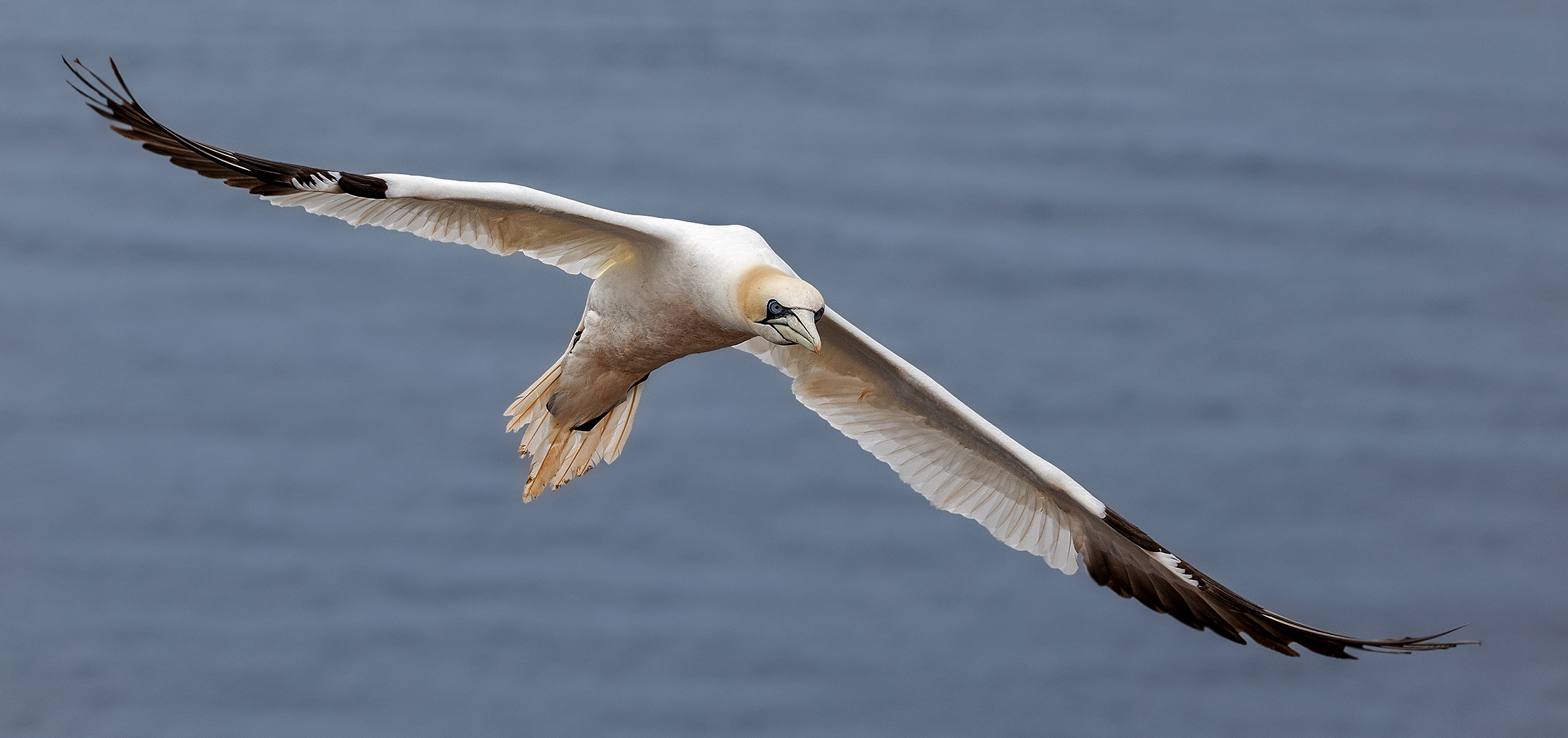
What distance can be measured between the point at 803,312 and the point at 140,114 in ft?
7.84

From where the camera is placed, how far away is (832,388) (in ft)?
24.7

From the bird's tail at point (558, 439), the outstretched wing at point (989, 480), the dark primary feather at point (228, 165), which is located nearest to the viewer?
the dark primary feather at point (228, 165)

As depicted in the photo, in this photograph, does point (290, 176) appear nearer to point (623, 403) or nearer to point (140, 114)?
point (140, 114)

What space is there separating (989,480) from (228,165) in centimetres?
345

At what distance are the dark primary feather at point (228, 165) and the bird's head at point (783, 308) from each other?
145 cm

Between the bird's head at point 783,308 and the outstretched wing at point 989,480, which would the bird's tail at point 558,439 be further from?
the bird's head at point 783,308

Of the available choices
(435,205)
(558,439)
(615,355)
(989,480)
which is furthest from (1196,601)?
(435,205)

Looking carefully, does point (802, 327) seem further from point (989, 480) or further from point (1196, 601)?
point (1196, 601)

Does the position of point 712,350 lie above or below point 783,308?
above

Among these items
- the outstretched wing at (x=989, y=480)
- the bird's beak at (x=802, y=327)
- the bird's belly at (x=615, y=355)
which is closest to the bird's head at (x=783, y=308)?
the bird's beak at (x=802, y=327)

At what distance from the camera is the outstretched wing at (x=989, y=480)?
6.94 m

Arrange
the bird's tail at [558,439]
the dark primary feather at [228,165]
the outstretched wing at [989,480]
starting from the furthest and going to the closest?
1. the bird's tail at [558,439]
2. the outstretched wing at [989,480]
3. the dark primary feather at [228,165]

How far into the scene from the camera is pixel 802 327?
5855 mm

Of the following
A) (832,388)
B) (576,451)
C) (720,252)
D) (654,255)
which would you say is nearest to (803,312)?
(720,252)
